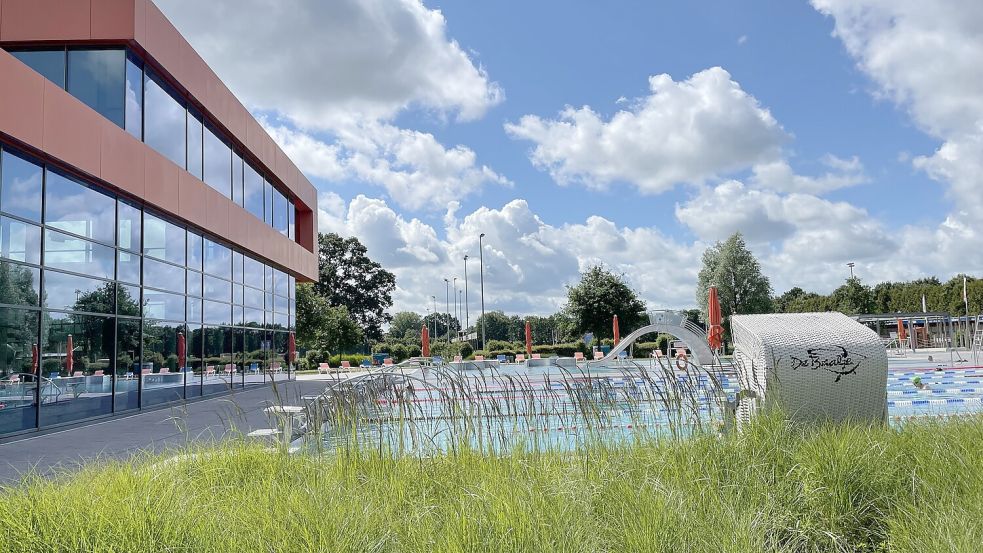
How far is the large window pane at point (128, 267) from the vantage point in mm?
12880

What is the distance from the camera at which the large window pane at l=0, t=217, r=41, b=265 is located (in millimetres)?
10094

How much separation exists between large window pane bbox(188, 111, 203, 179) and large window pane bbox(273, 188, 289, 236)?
6.65 m

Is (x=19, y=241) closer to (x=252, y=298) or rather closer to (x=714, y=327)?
(x=252, y=298)

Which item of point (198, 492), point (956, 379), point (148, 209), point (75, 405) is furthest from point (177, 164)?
point (956, 379)

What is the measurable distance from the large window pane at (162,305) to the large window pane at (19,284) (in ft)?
10.2

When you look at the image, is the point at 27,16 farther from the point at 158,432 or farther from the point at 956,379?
the point at 956,379

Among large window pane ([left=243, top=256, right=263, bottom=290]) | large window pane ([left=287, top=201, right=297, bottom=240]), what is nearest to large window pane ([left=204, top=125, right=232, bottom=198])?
large window pane ([left=243, top=256, right=263, bottom=290])

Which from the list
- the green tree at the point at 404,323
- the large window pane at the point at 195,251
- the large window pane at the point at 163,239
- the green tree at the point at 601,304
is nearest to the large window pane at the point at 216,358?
the large window pane at the point at 195,251

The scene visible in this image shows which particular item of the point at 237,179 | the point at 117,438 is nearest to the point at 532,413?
the point at 117,438

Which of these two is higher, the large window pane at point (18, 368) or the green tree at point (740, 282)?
the green tree at point (740, 282)

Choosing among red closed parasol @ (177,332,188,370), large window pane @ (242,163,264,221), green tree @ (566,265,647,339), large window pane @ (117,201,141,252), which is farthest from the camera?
green tree @ (566,265,647,339)

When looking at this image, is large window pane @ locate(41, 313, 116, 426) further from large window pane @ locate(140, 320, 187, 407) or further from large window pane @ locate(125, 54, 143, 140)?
large window pane @ locate(125, 54, 143, 140)

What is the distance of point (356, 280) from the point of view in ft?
206

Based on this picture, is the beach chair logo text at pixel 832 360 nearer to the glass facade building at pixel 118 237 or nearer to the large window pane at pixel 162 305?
the glass facade building at pixel 118 237
